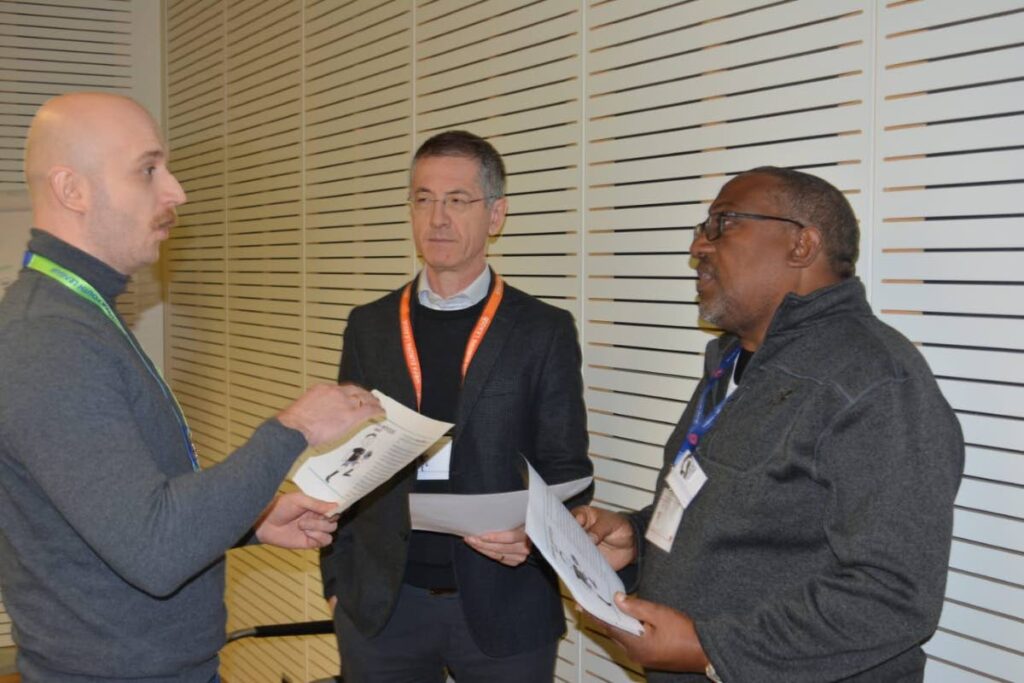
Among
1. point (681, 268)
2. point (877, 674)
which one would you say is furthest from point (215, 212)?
point (877, 674)

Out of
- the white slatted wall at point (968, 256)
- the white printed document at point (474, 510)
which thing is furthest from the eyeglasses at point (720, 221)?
the white printed document at point (474, 510)

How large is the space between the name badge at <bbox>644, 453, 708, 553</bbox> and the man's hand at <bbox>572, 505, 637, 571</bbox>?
223mm

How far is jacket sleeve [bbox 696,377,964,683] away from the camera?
1640 millimetres

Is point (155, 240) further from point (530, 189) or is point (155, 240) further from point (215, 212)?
point (215, 212)

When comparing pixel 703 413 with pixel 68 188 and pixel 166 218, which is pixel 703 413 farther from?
pixel 68 188

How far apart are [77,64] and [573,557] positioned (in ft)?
20.2

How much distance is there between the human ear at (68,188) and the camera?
1.85 metres

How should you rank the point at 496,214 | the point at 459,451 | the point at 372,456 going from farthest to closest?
the point at 496,214
the point at 459,451
the point at 372,456

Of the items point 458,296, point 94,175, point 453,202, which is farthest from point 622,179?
point 94,175

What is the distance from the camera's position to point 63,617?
1.80 metres

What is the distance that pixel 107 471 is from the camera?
158 centimetres

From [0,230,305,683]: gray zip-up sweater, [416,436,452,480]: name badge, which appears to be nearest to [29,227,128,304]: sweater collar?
[0,230,305,683]: gray zip-up sweater

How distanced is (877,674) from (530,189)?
A: 2129 mm

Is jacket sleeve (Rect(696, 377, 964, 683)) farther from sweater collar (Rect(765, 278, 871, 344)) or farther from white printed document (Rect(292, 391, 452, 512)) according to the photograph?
white printed document (Rect(292, 391, 452, 512))
